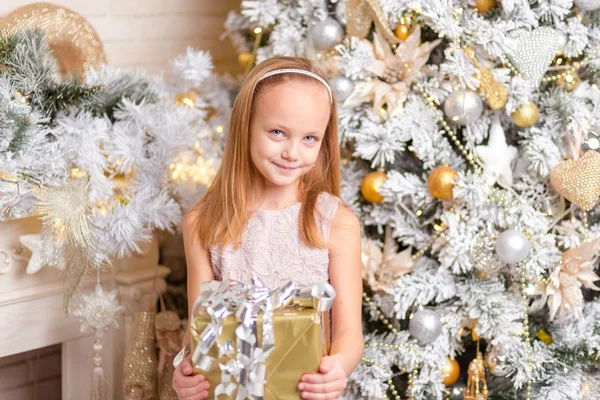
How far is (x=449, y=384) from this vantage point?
173 centimetres

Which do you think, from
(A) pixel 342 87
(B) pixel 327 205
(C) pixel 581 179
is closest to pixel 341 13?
(A) pixel 342 87

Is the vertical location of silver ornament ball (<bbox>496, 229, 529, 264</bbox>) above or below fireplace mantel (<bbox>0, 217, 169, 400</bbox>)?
above

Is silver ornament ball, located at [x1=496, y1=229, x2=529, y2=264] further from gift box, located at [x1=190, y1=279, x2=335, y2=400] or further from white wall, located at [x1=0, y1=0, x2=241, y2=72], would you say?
white wall, located at [x1=0, y1=0, x2=241, y2=72]

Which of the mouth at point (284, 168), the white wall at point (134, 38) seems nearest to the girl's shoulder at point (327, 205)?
the mouth at point (284, 168)

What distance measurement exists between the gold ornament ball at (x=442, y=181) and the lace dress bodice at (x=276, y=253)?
1.02 feet

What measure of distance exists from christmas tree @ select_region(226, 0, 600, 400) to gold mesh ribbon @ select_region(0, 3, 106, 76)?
0.45 metres

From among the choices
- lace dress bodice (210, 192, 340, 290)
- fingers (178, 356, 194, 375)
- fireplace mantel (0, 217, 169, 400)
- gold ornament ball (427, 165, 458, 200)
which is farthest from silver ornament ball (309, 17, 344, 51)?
fingers (178, 356, 194, 375)

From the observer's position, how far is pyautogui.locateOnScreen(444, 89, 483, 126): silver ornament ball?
159 centimetres

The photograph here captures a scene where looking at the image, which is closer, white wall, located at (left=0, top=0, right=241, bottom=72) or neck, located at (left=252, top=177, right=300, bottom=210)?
neck, located at (left=252, top=177, right=300, bottom=210)

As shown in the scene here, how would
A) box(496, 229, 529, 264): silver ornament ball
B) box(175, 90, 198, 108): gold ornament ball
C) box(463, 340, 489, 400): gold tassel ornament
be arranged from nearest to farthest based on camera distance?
box(496, 229, 529, 264): silver ornament ball → box(463, 340, 489, 400): gold tassel ornament → box(175, 90, 198, 108): gold ornament ball

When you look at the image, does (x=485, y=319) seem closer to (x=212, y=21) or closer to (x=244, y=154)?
(x=244, y=154)

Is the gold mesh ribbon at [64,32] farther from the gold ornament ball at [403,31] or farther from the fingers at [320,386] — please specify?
the fingers at [320,386]

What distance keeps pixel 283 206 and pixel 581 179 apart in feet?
2.03

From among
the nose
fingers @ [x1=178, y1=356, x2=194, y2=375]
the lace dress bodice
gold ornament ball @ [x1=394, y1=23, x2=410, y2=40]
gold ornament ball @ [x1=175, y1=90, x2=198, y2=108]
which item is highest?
gold ornament ball @ [x1=394, y1=23, x2=410, y2=40]
